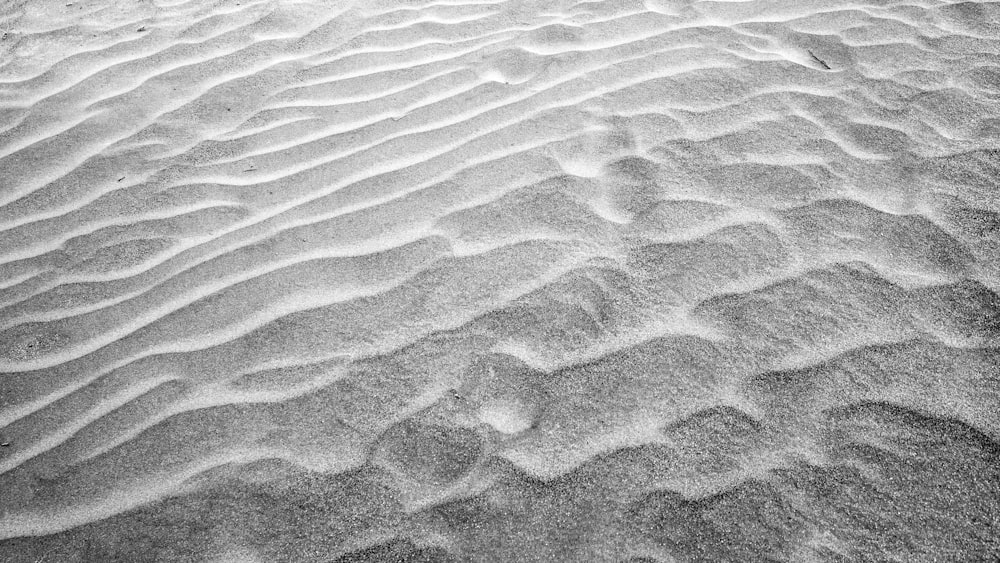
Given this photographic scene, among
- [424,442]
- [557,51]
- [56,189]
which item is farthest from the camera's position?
[557,51]

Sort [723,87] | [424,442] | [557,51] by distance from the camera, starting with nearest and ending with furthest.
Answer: [424,442], [723,87], [557,51]

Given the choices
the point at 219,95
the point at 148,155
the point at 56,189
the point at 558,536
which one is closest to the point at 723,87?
the point at 558,536

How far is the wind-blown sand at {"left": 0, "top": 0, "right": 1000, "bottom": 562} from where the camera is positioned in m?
1.47

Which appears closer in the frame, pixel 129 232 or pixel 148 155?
pixel 129 232

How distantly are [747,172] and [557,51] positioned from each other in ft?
3.51

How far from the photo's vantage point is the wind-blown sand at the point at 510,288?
1.47 metres

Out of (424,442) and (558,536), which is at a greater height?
(424,442)

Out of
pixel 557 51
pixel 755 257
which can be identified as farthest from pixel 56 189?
pixel 755 257

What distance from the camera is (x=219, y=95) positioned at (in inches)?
107

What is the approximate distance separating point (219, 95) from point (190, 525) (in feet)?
6.31

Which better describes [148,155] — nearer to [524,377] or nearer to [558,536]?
[524,377]

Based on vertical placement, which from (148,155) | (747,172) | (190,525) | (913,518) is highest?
(148,155)

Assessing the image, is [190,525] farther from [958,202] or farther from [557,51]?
[958,202]

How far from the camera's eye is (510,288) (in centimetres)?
191
